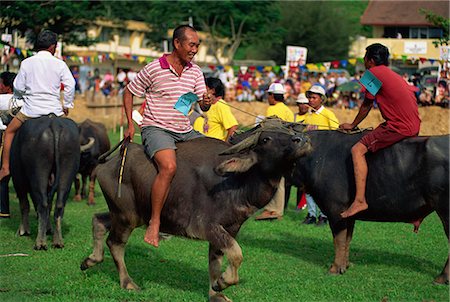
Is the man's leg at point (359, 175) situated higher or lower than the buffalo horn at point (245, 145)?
lower

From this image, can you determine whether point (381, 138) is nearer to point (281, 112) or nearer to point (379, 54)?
point (379, 54)

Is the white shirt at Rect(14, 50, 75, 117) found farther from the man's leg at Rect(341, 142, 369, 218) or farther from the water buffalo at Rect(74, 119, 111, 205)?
the water buffalo at Rect(74, 119, 111, 205)

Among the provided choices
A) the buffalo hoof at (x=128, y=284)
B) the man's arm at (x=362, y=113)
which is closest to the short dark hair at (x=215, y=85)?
the man's arm at (x=362, y=113)

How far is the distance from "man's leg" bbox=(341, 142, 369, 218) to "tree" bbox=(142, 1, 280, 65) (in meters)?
51.1

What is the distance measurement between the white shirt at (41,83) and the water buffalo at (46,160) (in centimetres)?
22

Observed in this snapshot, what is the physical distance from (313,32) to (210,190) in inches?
2370

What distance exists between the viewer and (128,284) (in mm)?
7723

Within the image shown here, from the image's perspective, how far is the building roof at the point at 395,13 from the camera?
6091 cm

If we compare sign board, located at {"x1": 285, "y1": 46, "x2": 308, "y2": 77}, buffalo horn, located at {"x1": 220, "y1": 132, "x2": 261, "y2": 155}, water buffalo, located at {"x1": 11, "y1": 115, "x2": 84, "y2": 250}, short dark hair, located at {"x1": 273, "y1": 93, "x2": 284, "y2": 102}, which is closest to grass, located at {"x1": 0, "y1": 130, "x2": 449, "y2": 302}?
water buffalo, located at {"x1": 11, "y1": 115, "x2": 84, "y2": 250}

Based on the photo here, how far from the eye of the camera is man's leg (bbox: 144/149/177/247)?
7.17m

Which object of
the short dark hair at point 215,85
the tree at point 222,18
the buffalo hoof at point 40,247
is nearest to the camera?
the buffalo hoof at point 40,247

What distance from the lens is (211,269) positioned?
288 inches

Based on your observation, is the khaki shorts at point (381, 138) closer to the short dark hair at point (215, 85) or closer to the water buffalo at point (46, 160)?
the short dark hair at point (215, 85)

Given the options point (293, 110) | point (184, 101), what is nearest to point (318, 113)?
point (184, 101)
